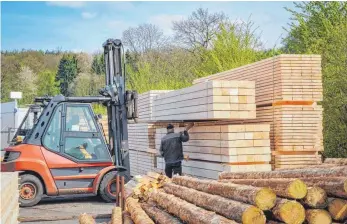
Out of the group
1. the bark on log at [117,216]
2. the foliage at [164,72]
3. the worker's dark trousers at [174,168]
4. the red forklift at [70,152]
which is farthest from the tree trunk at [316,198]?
the foliage at [164,72]

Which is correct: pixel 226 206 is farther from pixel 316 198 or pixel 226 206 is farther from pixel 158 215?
pixel 158 215

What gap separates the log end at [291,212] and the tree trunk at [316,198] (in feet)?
0.53

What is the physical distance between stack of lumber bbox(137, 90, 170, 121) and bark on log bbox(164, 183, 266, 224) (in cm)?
729

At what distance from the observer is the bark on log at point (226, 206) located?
4.62 m

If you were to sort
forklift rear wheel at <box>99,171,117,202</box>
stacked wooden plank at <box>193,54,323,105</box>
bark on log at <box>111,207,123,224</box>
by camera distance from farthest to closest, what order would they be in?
1. forklift rear wheel at <box>99,171,117,202</box>
2. stacked wooden plank at <box>193,54,323,105</box>
3. bark on log at <box>111,207,123,224</box>

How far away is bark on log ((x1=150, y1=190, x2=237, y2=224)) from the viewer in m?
4.87

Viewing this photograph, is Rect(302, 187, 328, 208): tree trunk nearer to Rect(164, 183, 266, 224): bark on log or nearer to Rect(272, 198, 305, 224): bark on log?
Rect(272, 198, 305, 224): bark on log

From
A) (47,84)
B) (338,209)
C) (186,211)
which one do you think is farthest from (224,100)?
(47,84)

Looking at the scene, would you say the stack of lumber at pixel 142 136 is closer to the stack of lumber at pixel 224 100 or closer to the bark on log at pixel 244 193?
the stack of lumber at pixel 224 100

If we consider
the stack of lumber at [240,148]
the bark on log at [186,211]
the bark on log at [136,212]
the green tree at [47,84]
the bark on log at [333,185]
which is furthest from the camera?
the green tree at [47,84]

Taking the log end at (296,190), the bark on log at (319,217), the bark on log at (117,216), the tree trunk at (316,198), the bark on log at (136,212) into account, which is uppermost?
the log end at (296,190)

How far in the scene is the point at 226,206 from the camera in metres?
5.02

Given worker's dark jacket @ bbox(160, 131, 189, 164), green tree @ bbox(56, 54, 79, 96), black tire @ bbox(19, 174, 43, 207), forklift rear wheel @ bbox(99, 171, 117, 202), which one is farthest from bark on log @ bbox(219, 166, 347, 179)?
green tree @ bbox(56, 54, 79, 96)

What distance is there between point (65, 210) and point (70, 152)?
1280mm
